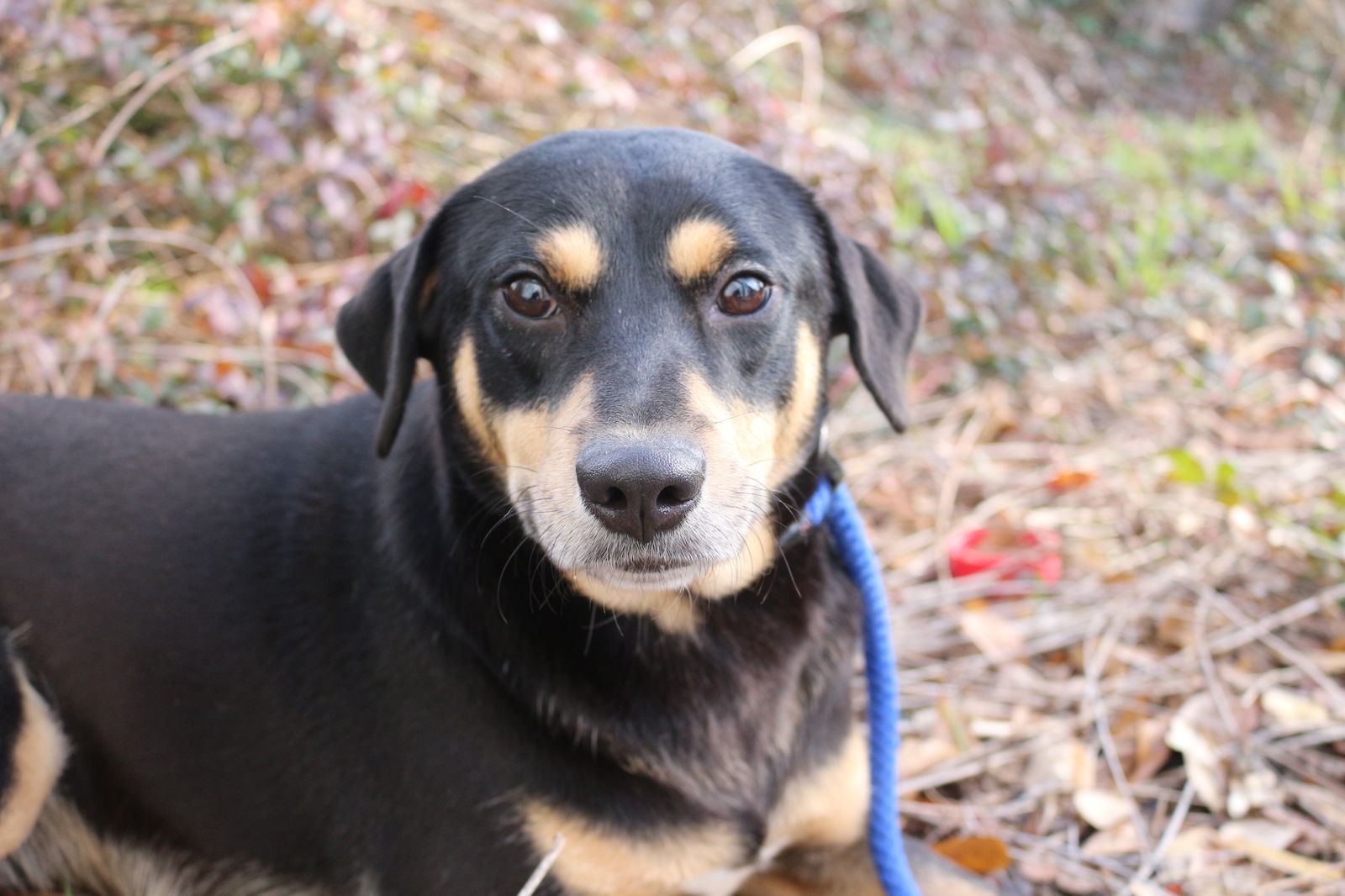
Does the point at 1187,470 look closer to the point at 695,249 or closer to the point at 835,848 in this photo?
the point at 835,848

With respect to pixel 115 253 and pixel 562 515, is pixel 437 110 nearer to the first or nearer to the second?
pixel 115 253

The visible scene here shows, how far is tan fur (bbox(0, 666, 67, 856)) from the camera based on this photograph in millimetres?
2617

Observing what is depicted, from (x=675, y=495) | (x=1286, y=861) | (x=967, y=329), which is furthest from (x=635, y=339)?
(x=967, y=329)

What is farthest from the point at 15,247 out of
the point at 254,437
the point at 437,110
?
the point at 254,437

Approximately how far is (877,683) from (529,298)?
125 cm

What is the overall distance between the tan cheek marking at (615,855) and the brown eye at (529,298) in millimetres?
1053

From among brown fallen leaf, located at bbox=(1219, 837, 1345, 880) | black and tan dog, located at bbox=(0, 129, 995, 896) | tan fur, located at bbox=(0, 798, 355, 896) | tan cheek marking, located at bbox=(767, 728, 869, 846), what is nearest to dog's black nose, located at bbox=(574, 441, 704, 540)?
black and tan dog, located at bbox=(0, 129, 995, 896)

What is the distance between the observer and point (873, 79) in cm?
1209

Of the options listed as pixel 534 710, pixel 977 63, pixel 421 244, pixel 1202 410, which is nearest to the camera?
pixel 534 710

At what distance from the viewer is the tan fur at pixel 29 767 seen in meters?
2.62

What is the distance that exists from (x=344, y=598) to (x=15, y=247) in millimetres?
3221

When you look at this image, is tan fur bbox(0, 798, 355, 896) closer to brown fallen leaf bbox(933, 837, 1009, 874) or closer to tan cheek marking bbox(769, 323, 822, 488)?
tan cheek marking bbox(769, 323, 822, 488)

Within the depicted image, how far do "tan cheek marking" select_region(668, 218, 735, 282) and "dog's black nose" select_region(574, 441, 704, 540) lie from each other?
52cm

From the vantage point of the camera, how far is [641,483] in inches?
77.0
